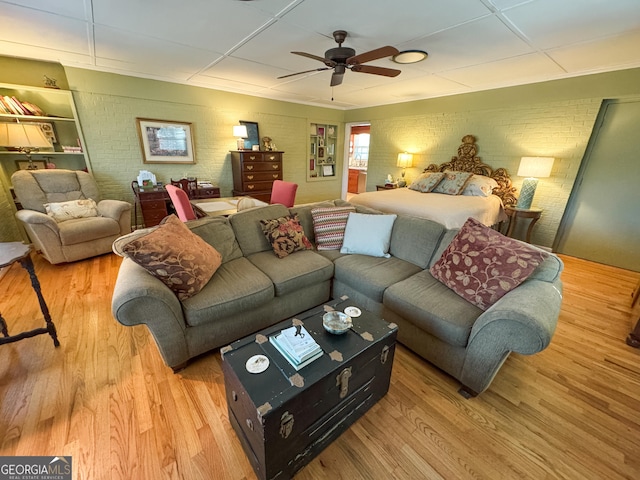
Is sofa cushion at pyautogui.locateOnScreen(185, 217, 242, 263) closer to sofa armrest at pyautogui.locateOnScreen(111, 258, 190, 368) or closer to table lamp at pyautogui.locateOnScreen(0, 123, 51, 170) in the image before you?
sofa armrest at pyautogui.locateOnScreen(111, 258, 190, 368)

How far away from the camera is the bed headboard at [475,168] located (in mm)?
3811

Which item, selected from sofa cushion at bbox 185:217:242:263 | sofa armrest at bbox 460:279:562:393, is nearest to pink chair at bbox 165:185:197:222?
sofa cushion at bbox 185:217:242:263

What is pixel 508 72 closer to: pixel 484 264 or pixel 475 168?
pixel 475 168

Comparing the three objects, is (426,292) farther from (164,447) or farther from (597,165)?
(597,165)

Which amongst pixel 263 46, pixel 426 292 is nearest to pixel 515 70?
pixel 263 46

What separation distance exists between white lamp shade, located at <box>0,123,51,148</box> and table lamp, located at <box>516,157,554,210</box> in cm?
593

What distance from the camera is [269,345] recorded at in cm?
120

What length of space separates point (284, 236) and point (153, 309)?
1132 mm

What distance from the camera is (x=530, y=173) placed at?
132 inches

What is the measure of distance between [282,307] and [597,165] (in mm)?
4330

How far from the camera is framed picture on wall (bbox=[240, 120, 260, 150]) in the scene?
4789 mm

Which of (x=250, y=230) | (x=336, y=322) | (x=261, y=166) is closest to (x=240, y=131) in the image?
(x=261, y=166)

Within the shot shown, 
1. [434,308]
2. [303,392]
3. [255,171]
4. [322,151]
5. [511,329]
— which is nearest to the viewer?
[303,392]

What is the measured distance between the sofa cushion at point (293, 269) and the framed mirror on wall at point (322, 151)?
4.12 m
